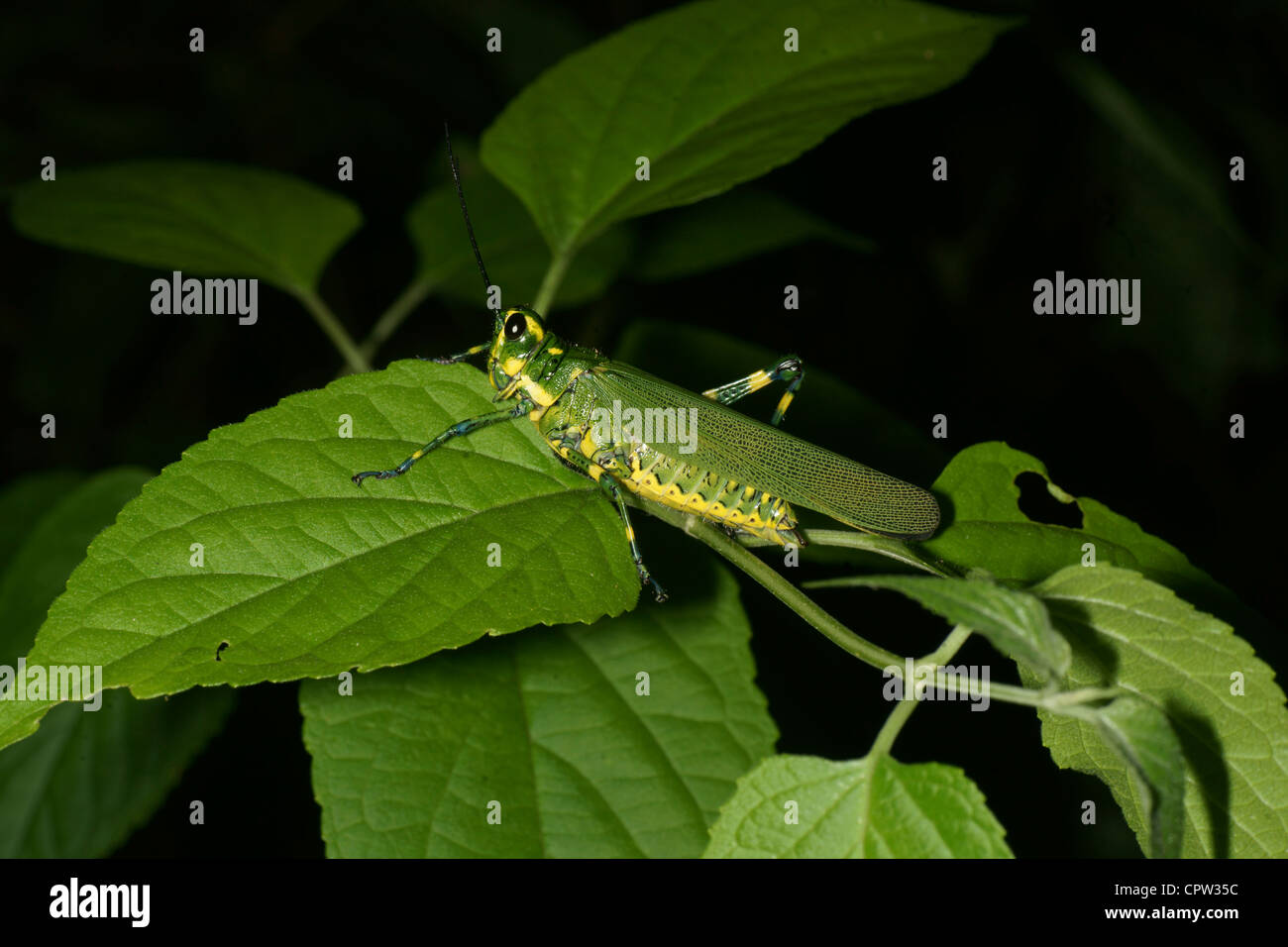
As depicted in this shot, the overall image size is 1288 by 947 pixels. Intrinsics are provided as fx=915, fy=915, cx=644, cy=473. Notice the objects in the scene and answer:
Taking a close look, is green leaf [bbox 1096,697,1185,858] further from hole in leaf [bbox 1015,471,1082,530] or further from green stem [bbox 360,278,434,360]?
green stem [bbox 360,278,434,360]

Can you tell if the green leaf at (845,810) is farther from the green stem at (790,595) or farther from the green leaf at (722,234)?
the green leaf at (722,234)

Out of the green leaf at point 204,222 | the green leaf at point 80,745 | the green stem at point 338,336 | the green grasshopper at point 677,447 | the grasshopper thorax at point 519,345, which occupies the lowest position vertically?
the green leaf at point 80,745

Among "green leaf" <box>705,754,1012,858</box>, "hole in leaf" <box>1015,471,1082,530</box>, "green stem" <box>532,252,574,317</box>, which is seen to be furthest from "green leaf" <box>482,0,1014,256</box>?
"green leaf" <box>705,754,1012,858</box>

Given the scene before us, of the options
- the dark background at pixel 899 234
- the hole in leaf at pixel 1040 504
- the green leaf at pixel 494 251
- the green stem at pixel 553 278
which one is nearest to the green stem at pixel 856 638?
the green stem at pixel 553 278

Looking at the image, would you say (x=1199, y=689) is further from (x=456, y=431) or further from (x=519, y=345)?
(x=519, y=345)

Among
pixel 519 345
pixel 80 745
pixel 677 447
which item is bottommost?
pixel 80 745

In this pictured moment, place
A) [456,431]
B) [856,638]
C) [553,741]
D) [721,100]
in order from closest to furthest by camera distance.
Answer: [856,638]
[456,431]
[553,741]
[721,100]

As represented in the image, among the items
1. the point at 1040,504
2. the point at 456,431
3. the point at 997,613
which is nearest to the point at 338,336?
the point at 456,431
